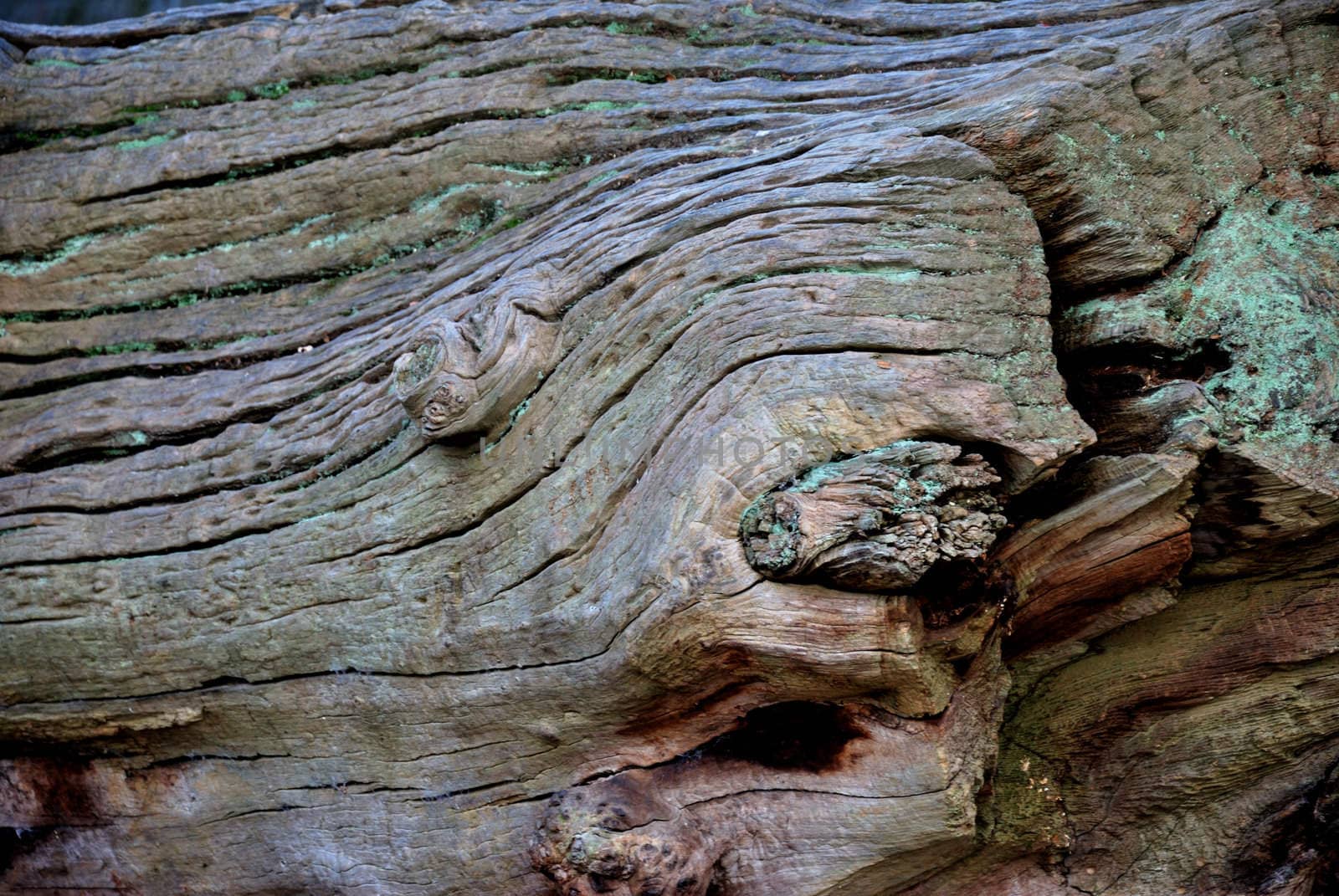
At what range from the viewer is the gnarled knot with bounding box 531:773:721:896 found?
2.56m

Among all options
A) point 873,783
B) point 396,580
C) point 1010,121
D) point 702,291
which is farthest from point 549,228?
point 873,783

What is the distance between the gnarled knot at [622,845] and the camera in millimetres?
2562

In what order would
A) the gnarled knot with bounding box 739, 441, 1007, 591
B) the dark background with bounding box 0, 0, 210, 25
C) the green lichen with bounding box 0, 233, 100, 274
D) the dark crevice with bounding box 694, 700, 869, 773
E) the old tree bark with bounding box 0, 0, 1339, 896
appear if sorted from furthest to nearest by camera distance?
the dark background with bounding box 0, 0, 210, 25 → the green lichen with bounding box 0, 233, 100, 274 → the dark crevice with bounding box 694, 700, 869, 773 → the old tree bark with bounding box 0, 0, 1339, 896 → the gnarled knot with bounding box 739, 441, 1007, 591

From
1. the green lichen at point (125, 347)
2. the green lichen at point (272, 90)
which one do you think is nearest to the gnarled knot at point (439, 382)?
the green lichen at point (125, 347)

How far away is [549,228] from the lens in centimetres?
327

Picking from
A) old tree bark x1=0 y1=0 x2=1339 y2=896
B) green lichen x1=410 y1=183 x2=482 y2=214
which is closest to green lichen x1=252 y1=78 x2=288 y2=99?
old tree bark x1=0 y1=0 x2=1339 y2=896

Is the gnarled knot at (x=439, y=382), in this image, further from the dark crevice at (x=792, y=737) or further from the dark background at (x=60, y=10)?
the dark background at (x=60, y=10)

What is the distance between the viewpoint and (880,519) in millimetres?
2301

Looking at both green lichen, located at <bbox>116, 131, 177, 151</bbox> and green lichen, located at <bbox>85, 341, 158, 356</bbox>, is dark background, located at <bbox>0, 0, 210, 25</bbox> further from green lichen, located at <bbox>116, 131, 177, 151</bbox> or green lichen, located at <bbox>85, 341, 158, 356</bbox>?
green lichen, located at <bbox>85, 341, 158, 356</bbox>

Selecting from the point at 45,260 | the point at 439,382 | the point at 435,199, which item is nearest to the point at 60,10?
the point at 45,260

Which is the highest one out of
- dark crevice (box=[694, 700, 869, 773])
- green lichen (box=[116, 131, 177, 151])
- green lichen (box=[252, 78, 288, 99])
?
green lichen (box=[252, 78, 288, 99])

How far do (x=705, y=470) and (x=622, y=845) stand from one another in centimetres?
90

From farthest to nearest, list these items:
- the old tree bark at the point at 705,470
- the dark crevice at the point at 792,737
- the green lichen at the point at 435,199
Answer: the green lichen at the point at 435,199 < the dark crevice at the point at 792,737 < the old tree bark at the point at 705,470

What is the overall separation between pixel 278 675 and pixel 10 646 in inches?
33.8
